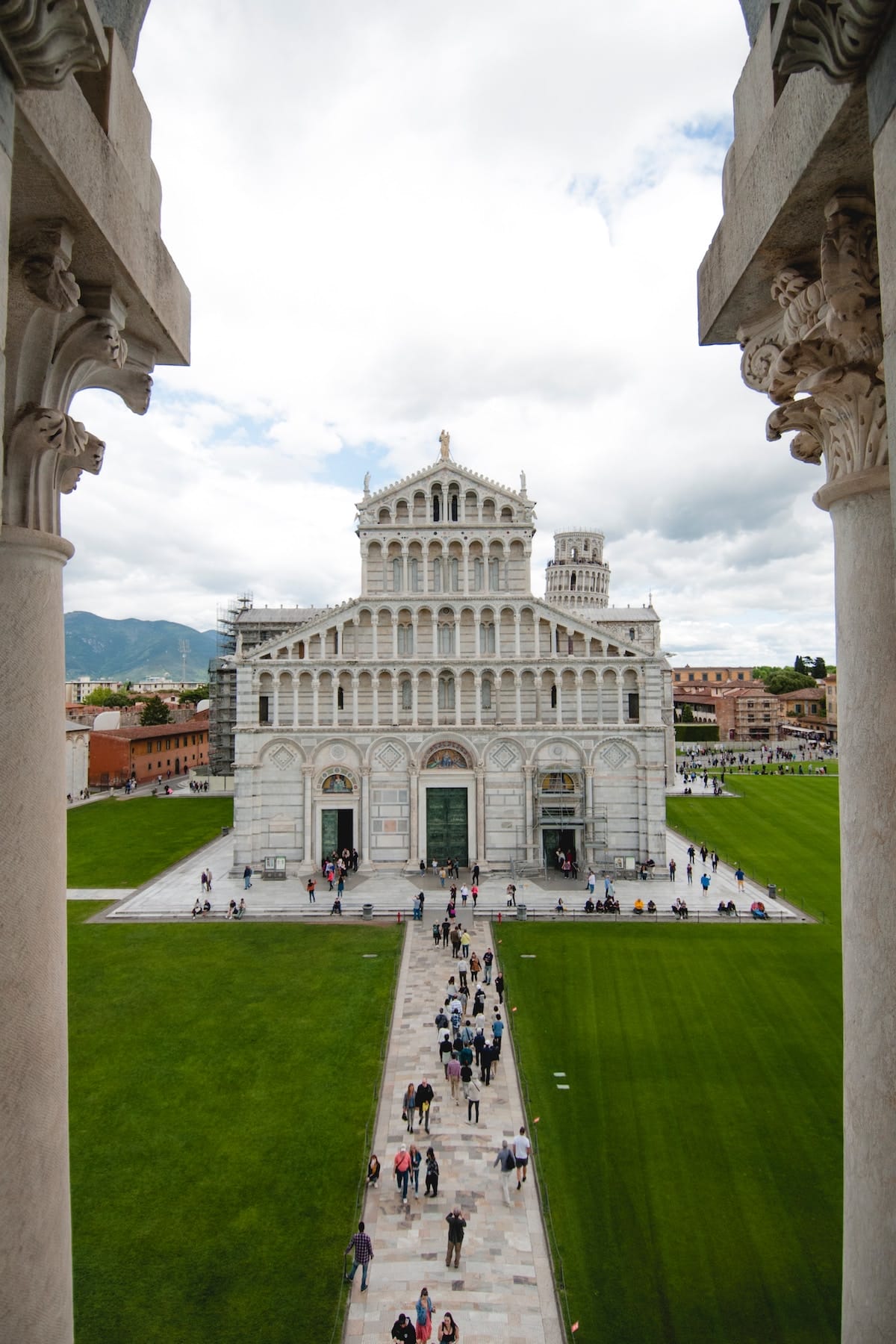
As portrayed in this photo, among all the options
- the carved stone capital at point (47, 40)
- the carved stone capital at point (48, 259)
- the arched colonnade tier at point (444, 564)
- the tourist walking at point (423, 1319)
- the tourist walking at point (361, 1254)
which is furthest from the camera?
the arched colonnade tier at point (444, 564)

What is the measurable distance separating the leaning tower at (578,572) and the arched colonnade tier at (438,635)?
216 feet

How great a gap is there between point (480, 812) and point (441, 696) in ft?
19.8

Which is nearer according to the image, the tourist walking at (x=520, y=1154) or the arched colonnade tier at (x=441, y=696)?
the tourist walking at (x=520, y=1154)

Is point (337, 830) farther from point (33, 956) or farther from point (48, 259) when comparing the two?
point (48, 259)

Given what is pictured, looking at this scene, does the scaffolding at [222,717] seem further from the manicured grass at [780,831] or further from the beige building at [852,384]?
the beige building at [852,384]

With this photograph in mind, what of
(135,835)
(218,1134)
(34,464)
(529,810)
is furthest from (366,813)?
(34,464)

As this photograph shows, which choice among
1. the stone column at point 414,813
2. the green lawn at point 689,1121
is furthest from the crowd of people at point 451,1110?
the stone column at point 414,813

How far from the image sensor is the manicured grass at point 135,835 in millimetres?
41219

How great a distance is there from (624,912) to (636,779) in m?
7.60

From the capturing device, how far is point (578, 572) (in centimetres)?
10806

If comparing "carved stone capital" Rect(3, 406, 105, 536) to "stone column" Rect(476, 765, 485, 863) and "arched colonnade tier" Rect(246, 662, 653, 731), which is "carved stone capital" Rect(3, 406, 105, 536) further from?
"stone column" Rect(476, 765, 485, 863)

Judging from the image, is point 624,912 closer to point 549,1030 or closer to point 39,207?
point 549,1030

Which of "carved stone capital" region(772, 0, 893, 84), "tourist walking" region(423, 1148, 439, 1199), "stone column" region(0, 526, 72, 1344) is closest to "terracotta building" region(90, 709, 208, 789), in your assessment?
"tourist walking" region(423, 1148, 439, 1199)

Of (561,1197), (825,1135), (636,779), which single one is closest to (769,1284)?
(561,1197)
